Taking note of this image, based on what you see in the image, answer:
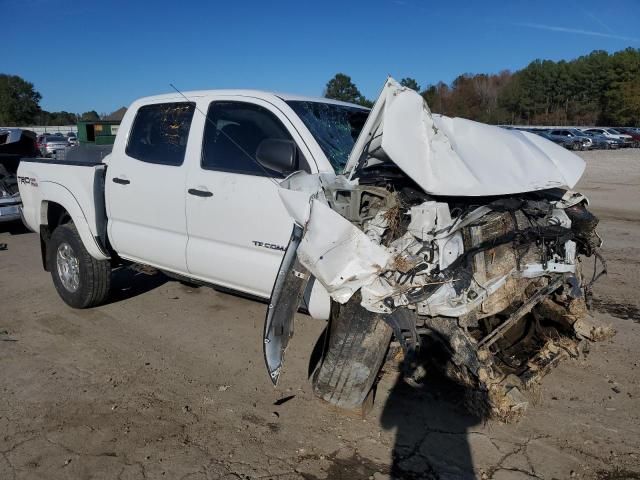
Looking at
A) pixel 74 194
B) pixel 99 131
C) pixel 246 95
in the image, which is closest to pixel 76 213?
pixel 74 194

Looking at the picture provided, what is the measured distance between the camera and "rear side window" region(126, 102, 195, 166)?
15.1 ft

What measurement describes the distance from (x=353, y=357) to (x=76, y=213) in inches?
134

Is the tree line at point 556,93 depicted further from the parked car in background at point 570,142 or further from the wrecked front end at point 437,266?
the wrecked front end at point 437,266

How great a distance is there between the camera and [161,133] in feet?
15.9

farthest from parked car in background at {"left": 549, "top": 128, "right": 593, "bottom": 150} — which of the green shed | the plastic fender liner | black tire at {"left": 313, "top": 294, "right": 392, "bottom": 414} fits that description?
the plastic fender liner

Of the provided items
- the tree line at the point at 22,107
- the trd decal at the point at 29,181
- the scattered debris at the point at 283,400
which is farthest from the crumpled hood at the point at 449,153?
the tree line at the point at 22,107


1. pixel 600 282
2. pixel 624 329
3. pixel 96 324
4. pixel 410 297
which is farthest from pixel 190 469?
pixel 600 282

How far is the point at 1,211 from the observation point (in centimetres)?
957

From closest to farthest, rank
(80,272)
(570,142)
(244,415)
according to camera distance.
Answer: (244,415)
(80,272)
(570,142)

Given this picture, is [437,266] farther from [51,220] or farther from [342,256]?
[51,220]

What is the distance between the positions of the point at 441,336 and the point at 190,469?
5.21 feet

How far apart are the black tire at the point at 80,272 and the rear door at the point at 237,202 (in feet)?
4.68

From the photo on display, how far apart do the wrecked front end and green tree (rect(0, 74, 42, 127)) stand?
93.6 meters

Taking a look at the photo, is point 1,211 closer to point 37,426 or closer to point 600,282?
point 37,426
